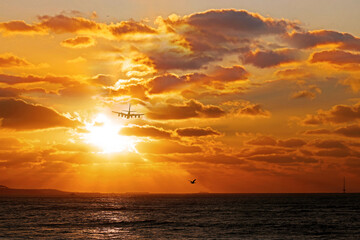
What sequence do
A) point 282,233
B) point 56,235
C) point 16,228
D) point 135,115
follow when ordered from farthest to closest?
point 135,115 < point 16,228 < point 282,233 < point 56,235

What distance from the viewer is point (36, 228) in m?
98.9

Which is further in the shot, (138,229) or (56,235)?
(138,229)

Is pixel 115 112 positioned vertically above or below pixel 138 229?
above

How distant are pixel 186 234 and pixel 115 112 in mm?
77738

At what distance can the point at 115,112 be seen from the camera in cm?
15775

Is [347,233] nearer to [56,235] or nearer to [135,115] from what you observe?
[56,235]

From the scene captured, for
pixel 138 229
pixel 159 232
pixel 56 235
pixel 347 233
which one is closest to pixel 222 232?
pixel 159 232

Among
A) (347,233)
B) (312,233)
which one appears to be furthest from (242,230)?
(347,233)

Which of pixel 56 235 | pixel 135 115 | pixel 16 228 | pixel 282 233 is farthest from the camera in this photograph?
pixel 135 115

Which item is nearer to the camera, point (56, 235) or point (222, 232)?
point (56, 235)

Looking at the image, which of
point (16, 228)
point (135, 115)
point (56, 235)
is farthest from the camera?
point (135, 115)

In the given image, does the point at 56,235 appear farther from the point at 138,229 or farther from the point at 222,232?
the point at 222,232

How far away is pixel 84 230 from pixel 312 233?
47.0 meters

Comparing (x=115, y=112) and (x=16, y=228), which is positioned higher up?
(x=115, y=112)
